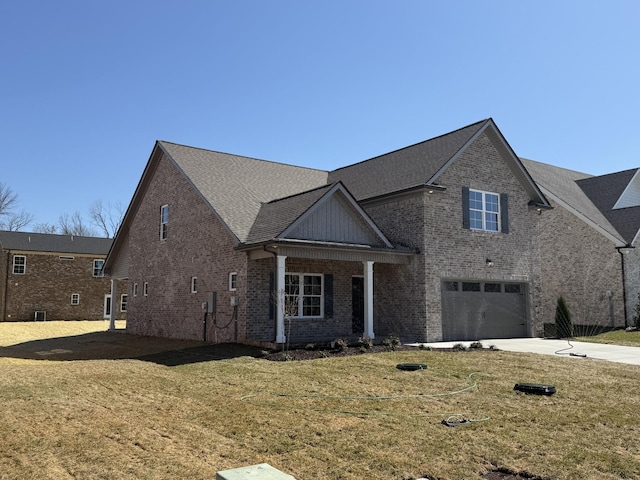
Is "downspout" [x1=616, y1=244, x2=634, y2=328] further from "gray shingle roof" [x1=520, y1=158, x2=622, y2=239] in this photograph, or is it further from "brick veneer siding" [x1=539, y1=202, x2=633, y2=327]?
"gray shingle roof" [x1=520, y1=158, x2=622, y2=239]

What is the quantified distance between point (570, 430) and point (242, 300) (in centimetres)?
1162

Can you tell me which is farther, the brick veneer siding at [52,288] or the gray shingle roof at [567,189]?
the brick veneer siding at [52,288]

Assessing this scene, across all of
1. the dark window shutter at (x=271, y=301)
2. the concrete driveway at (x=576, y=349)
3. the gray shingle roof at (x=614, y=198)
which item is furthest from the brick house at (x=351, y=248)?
the gray shingle roof at (x=614, y=198)

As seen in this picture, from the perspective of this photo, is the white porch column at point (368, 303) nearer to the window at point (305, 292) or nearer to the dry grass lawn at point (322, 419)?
the window at point (305, 292)

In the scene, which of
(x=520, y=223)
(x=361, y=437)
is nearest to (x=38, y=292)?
(x=520, y=223)

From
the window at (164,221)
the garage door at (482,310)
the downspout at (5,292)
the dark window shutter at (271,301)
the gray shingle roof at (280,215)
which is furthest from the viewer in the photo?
the downspout at (5,292)

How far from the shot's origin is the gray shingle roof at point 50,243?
3812 cm

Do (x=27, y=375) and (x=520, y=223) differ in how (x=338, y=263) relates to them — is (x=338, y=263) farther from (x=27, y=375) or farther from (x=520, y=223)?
(x=27, y=375)

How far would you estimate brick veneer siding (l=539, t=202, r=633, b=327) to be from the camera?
26.0 meters

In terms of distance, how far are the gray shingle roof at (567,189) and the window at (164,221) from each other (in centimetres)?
1774

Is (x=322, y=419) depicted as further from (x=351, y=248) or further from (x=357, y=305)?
(x=357, y=305)

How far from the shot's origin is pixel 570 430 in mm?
7613

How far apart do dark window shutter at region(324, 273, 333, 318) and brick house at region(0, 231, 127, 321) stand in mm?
24297

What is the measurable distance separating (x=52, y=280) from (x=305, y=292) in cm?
2650
